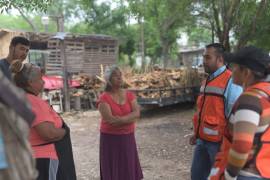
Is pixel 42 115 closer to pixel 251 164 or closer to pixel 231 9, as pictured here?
pixel 251 164

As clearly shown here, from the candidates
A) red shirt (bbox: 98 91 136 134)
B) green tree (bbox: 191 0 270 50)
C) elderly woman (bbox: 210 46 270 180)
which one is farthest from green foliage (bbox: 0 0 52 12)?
green tree (bbox: 191 0 270 50)

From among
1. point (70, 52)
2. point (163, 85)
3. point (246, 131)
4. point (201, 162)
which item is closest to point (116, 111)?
point (201, 162)

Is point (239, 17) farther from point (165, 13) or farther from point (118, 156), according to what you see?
point (118, 156)

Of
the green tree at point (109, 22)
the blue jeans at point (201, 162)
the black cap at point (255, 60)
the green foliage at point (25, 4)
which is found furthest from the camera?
the green tree at point (109, 22)

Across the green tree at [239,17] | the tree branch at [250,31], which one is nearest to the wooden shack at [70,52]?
the green tree at [239,17]

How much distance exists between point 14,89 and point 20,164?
371mm

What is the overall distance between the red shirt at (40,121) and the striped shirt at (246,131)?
1.57 metres

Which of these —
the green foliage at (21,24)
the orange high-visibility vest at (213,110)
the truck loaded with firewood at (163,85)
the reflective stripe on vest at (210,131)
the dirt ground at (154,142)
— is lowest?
the dirt ground at (154,142)

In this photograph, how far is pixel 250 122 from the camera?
2.89m

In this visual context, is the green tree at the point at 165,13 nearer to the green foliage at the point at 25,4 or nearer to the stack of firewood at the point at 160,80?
the stack of firewood at the point at 160,80

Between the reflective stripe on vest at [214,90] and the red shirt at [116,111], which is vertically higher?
the reflective stripe on vest at [214,90]

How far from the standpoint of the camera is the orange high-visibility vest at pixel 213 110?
15.5 feet

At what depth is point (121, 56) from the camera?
1487 inches

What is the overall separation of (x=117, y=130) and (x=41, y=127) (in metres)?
1.87
